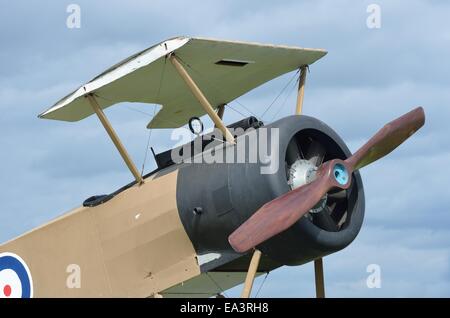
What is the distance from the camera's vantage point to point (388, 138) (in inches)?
584

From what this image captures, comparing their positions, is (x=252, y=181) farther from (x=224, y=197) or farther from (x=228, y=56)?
(x=228, y=56)

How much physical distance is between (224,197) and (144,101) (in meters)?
3.41

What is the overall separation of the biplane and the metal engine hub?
1cm

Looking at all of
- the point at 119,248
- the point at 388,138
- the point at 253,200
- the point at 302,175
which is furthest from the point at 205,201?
the point at 388,138


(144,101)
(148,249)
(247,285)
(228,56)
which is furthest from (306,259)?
(144,101)

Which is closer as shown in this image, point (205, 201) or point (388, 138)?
point (205, 201)

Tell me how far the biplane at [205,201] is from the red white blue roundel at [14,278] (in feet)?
0.08

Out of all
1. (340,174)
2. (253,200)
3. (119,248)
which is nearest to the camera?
(253,200)

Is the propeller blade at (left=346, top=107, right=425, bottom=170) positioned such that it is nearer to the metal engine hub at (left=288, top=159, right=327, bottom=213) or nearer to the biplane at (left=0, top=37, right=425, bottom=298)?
the biplane at (left=0, top=37, right=425, bottom=298)

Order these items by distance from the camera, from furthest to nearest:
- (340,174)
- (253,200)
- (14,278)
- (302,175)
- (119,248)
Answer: (14,278)
(119,248)
(302,175)
(340,174)
(253,200)

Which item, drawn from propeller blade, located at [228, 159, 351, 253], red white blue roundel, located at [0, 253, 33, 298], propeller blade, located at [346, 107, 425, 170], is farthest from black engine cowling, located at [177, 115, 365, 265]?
red white blue roundel, located at [0, 253, 33, 298]

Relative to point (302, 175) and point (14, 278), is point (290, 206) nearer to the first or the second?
point (302, 175)

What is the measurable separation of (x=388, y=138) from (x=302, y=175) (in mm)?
1386

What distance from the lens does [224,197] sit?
14.1 m
